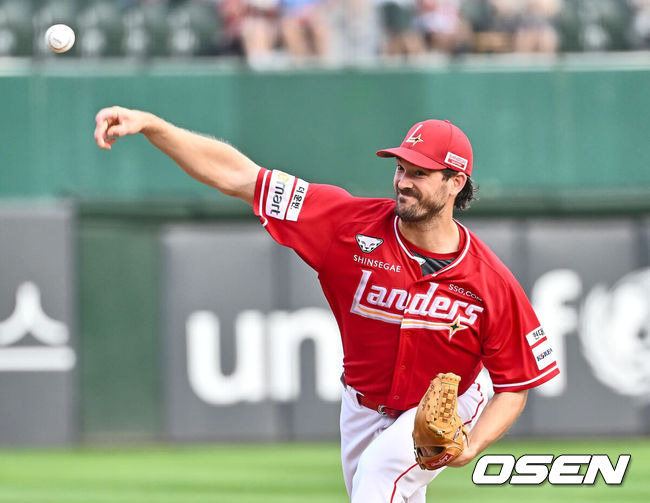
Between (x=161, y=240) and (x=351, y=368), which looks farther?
(x=161, y=240)

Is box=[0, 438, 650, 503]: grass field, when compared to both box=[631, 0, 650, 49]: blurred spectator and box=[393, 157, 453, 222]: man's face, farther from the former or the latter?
box=[393, 157, 453, 222]: man's face

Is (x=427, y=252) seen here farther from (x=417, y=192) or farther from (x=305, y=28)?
(x=305, y=28)

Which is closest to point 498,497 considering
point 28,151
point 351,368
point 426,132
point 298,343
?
point 298,343

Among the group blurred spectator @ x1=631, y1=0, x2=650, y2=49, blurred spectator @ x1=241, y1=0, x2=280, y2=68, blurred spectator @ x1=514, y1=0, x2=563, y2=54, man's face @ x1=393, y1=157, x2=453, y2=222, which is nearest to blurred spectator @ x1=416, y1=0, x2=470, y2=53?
blurred spectator @ x1=514, y1=0, x2=563, y2=54

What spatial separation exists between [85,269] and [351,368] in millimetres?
6951

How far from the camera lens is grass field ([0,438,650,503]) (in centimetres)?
959

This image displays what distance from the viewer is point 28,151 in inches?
493

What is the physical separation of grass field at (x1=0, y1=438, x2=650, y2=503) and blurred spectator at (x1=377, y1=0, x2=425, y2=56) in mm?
4052

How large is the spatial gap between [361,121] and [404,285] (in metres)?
7.44

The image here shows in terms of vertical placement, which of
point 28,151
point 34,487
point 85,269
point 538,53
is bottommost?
point 34,487

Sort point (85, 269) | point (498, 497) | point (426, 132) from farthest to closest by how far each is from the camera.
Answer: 1. point (85, 269)
2. point (498, 497)
3. point (426, 132)

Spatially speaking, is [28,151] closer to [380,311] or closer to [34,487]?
[34,487]

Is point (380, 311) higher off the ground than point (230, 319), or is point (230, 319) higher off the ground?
point (380, 311)

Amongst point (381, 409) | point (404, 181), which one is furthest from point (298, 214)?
point (381, 409)
